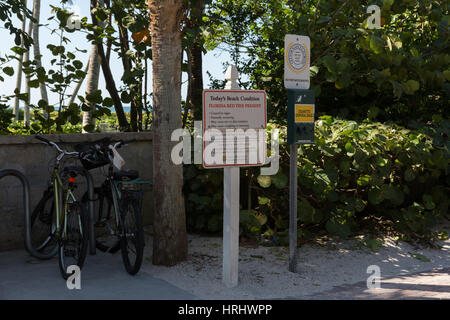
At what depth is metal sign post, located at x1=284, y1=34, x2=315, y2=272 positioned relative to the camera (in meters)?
5.18

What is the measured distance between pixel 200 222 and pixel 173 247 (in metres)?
1.29

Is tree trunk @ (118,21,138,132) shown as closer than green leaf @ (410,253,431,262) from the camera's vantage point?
No

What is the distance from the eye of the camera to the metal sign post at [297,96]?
518cm

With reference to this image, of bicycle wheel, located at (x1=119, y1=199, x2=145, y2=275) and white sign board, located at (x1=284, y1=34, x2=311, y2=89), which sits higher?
white sign board, located at (x1=284, y1=34, x2=311, y2=89)

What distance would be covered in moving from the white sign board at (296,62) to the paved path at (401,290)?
1.85 metres

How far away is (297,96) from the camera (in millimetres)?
5184

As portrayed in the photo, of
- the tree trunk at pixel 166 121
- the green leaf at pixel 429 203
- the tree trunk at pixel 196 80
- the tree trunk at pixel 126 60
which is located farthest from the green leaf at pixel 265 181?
the tree trunk at pixel 126 60

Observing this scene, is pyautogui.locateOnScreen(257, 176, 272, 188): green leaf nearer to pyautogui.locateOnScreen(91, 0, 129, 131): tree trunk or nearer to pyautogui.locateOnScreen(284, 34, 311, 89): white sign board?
pyautogui.locateOnScreen(284, 34, 311, 89): white sign board

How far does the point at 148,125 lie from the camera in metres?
9.16

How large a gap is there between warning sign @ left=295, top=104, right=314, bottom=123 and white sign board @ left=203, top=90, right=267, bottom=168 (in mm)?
365

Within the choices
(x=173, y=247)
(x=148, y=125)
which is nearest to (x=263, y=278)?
(x=173, y=247)

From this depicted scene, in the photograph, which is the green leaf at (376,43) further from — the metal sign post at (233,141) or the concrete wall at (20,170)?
the concrete wall at (20,170)

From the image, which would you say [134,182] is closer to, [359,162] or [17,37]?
[359,162]
